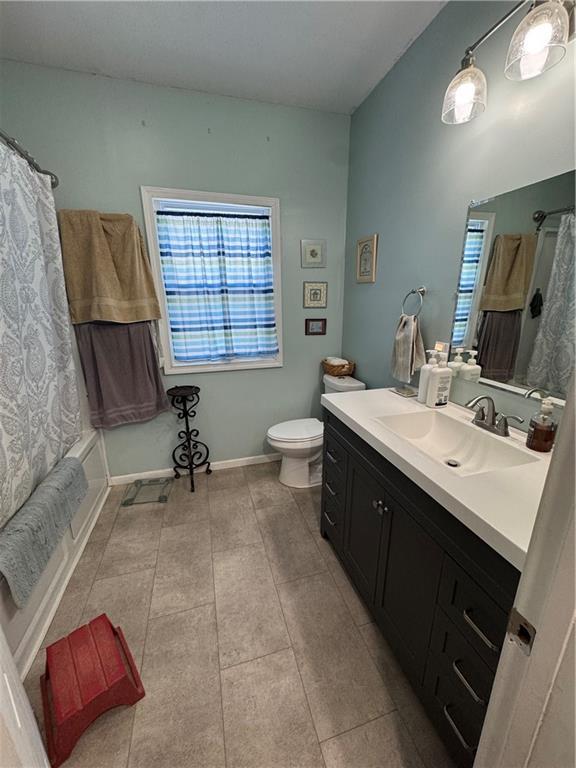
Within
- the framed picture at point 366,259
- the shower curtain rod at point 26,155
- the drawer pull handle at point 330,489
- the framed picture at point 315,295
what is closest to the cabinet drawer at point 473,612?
the drawer pull handle at point 330,489

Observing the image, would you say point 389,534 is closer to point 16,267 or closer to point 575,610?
point 575,610

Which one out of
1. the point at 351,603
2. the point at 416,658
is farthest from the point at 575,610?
the point at 351,603

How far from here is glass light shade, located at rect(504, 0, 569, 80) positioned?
0.88m

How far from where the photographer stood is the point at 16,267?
141 centimetres

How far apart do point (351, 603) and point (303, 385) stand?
63.1 inches

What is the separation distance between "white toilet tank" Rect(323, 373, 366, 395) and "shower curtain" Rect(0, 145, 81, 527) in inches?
68.8

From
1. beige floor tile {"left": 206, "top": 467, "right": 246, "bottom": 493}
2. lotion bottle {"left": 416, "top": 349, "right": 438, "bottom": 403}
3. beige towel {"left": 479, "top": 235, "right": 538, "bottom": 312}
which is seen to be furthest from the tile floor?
beige towel {"left": 479, "top": 235, "right": 538, "bottom": 312}

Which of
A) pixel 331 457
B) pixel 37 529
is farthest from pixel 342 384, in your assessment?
pixel 37 529

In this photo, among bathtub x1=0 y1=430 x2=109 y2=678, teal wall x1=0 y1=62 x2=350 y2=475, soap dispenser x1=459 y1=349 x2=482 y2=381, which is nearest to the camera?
bathtub x1=0 y1=430 x2=109 y2=678

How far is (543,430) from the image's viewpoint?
1044 mm

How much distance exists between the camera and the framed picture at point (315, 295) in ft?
8.04

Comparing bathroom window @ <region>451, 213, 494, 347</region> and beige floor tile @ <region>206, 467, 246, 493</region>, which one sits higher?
bathroom window @ <region>451, 213, 494, 347</region>

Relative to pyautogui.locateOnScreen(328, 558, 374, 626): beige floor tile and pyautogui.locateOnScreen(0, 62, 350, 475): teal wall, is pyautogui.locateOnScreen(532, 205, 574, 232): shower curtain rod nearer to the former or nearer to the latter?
pyautogui.locateOnScreen(0, 62, 350, 475): teal wall

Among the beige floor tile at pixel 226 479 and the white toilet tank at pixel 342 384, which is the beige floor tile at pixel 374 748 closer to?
the beige floor tile at pixel 226 479
